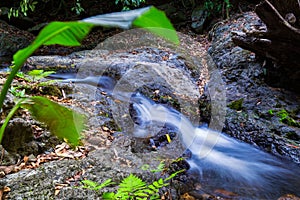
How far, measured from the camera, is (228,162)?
3135mm

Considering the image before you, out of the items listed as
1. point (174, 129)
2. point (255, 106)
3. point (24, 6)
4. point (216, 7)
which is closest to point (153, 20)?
point (174, 129)

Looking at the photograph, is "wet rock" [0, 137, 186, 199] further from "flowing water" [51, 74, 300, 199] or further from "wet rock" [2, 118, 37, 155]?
"flowing water" [51, 74, 300, 199]

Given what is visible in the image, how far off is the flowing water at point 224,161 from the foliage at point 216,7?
5.58 meters

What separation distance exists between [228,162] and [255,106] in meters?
1.03

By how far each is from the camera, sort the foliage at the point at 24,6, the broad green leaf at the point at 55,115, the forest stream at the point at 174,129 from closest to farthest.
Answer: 1. the broad green leaf at the point at 55,115
2. the forest stream at the point at 174,129
3. the foliage at the point at 24,6

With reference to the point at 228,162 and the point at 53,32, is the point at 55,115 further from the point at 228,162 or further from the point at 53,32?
the point at 228,162

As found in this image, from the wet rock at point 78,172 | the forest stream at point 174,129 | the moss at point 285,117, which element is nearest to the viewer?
the wet rock at point 78,172

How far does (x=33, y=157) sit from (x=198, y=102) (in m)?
2.89

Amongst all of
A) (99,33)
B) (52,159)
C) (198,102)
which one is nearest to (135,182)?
(52,159)

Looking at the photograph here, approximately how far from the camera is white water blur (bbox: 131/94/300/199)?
2.56m

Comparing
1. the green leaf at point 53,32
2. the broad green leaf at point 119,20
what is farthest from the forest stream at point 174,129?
the broad green leaf at point 119,20

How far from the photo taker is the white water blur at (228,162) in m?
2.56

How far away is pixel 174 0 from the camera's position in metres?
10.2

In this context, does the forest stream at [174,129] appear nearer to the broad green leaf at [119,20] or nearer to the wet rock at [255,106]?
the wet rock at [255,106]
